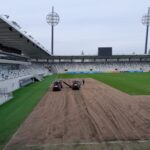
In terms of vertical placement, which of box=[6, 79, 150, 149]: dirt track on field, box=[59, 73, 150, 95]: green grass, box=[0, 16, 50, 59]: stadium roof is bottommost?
box=[6, 79, 150, 149]: dirt track on field

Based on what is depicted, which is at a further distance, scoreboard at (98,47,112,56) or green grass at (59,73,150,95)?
scoreboard at (98,47,112,56)

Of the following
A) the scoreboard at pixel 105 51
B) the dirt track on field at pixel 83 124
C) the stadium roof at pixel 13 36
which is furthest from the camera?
the scoreboard at pixel 105 51

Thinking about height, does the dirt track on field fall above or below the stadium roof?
below

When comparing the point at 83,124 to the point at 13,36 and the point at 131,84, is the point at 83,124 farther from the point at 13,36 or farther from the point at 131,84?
the point at 13,36

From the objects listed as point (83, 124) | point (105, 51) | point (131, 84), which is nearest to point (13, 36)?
point (131, 84)

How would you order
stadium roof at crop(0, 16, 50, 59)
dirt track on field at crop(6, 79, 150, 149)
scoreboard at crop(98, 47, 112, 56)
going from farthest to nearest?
scoreboard at crop(98, 47, 112, 56)
stadium roof at crop(0, 16, 50, 59)
dirt track on field at crop(6, 79, 150, 149)

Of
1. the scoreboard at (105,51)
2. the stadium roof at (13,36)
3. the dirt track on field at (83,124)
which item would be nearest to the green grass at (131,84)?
the dirt track on field at (83,124)

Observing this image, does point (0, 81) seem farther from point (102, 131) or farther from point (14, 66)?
point (14, 66)

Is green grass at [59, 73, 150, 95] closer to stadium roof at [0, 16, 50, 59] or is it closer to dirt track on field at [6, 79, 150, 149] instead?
dirt track on field at [6, 79, 150, 149]

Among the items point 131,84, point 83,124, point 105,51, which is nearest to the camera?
point 83,124

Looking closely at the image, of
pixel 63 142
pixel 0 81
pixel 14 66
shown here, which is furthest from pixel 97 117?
pixel 14 66

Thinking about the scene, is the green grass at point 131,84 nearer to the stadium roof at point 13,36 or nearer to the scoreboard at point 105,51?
the stadium roof at point 13,36

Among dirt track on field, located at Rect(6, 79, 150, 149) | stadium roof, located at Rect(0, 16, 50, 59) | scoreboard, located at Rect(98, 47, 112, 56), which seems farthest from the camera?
scoreboard, located at Rect(98, 47, 112, 56)

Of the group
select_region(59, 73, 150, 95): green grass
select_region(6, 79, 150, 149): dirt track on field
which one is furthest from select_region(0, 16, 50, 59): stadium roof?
select_region(59, 73, 150, 95): green grass
